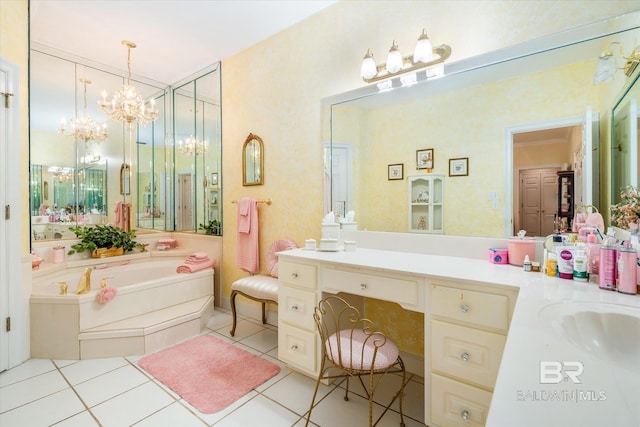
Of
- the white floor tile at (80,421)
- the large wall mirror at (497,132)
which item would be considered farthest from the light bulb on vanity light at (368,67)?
the white floor tile at (80,421)

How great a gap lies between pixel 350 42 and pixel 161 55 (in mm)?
2346

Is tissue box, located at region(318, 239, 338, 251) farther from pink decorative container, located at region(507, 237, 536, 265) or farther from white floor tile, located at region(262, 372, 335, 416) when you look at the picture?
pink decorative container, located at region(507, 237, 536, 265)

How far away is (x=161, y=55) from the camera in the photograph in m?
3.36

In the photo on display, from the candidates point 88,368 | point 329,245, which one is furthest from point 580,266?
point 88,368

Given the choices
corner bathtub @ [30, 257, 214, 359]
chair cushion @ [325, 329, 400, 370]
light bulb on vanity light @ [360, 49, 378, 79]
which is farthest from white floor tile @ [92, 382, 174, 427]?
light bulb on vanity light @ [360, 49, 378, 79]

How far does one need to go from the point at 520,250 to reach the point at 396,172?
0.92 m

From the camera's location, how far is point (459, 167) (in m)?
1.87

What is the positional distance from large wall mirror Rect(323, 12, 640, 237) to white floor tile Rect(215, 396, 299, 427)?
1.37m

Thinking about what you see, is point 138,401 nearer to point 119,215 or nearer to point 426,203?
point 426,203

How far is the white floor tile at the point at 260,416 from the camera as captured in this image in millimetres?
1626

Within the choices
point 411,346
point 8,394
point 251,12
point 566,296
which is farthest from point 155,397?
point 251,12

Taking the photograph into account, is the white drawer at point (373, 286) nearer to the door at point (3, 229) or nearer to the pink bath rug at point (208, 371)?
the pink bath rug at point (208, 371)

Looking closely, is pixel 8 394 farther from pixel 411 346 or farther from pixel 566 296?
pixel 566 296

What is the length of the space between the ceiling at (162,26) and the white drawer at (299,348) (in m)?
2.67
